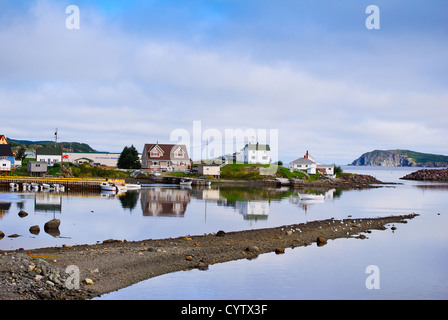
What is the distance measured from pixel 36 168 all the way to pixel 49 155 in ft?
61.0

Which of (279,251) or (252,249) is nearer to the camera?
(252,249)

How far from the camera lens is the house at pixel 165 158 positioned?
110562 mm

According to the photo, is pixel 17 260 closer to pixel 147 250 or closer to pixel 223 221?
pixel 147 250

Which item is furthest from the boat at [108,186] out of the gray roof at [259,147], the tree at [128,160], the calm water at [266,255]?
the gray roof at [259,147]

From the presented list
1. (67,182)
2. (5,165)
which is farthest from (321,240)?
(5,165)

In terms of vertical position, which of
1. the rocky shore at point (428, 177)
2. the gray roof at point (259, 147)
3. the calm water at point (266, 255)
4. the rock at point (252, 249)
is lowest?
the calm water at point (266, 255)

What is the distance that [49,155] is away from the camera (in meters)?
99.5

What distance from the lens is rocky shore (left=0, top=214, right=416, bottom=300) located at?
14.2 m

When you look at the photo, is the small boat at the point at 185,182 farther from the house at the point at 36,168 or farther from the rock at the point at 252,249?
the rock at the point at 252,249

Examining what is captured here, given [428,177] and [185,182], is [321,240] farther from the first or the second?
[428,177]

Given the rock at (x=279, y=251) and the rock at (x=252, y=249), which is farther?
the rock at (x=279, y=251)

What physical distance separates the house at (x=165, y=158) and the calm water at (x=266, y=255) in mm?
63420
